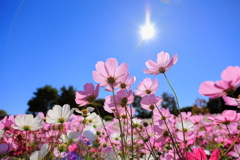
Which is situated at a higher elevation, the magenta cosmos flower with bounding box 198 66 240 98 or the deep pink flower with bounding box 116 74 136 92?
the deep pink flower with bounding box 116 74 136 92

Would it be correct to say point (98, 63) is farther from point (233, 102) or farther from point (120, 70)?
point (233, 102)

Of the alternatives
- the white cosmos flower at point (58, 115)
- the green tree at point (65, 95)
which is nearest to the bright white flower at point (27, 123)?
the white cosmos flower at point (58, 115)

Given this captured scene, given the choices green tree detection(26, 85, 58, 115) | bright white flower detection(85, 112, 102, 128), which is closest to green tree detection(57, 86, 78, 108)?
green tree detection(26, 85, 58, 115)

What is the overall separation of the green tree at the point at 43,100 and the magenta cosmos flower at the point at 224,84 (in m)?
26.7

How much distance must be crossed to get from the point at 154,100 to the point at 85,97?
281 millimetres

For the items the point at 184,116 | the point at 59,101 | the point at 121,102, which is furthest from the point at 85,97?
the point at 59,101

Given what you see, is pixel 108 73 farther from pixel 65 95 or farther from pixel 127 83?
pixel 65 95

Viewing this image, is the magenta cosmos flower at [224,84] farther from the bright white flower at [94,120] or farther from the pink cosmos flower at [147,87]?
the bright white flower at [94,120]

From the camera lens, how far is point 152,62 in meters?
0.70

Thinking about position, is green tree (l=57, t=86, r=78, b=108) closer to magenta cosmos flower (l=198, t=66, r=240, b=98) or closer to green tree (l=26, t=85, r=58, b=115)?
green tree (l=26, t=85, r=58, b=115)

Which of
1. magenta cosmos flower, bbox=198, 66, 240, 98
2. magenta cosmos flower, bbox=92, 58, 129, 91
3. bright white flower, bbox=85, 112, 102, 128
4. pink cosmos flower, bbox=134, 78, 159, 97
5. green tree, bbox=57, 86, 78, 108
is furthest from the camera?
green tree, bbox=57, 86, 78, 108

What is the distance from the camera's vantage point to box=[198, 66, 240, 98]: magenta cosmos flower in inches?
15.6

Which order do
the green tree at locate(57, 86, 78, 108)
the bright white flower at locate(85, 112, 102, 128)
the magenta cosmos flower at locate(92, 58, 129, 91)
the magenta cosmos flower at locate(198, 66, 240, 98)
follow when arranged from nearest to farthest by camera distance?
the magenta cosmos flower at locate(198, 66, 240, 98) → the magenta cosmos flower at locate(92, 58, 129, 91) → the bright white flower at locate(85, 112, 102, 128) → the green tree at locate(57, 86, 78, 108)

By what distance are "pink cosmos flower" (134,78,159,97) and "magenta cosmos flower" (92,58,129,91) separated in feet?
0.65
